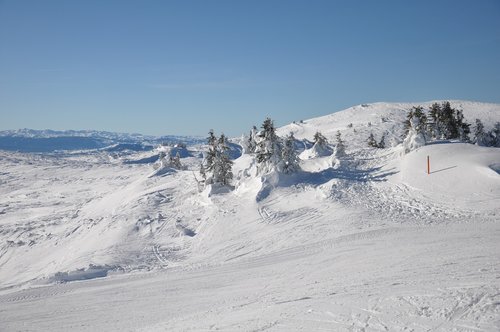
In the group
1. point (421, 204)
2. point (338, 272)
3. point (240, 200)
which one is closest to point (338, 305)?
point (338, 272)

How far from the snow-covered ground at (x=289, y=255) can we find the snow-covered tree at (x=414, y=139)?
88 centimetres

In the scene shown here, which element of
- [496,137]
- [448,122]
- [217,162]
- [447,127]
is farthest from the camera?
[496,137]

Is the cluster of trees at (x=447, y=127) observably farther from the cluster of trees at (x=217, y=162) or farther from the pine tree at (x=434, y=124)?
the cluster of trees at (x=217, y=162)

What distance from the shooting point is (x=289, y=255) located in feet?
60.8

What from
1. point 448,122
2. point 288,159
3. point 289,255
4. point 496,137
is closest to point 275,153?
point 288,159

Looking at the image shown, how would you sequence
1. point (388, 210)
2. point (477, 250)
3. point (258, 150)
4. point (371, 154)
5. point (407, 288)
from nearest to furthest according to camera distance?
1. point (407, 288)
2. point (477, 250)
3. point (388, 210)
4. point (258, 150)
5. point (371, 154)

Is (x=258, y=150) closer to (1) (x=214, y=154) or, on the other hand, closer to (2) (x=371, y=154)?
(1) (x=214, y=154)

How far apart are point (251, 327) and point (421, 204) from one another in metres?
17.3

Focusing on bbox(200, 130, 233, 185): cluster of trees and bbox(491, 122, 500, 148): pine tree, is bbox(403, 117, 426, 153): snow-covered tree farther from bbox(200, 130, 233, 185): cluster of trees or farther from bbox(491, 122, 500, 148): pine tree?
bbox(491, 122, 500, 148): pine tree

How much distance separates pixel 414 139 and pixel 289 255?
21.7 metres

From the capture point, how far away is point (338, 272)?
48.5 ft

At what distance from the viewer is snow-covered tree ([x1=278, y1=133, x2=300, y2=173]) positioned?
32375mm

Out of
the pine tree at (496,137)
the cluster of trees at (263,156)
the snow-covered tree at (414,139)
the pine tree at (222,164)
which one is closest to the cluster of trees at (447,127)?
the pine tree at (496,137)

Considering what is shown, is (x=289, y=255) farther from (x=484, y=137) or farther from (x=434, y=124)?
(x=484, y=137)
